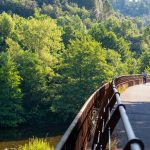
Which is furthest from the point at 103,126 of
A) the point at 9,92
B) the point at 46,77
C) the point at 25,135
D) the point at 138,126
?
the point at 46,77

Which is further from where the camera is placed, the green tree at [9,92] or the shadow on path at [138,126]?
the green tree at [9,92]

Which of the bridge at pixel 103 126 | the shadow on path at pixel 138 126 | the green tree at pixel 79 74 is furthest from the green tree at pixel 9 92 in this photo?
the bridge at pixel 103 126

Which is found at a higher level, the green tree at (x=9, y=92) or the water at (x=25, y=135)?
the green tree at (x=9, y=92)

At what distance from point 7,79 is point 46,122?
8556 mm

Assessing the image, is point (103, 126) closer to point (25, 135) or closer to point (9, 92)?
point (25, 135)

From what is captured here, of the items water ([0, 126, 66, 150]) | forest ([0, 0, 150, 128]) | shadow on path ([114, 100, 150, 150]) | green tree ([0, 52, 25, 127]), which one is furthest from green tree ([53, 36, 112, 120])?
shadow on path ([114, 100, 150, 150])

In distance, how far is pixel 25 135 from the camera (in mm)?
49750

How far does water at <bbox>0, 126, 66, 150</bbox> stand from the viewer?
4442 centimetres

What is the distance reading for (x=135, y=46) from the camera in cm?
13162

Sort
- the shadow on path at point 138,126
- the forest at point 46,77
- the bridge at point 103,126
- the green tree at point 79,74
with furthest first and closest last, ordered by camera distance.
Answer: the green tree at point 79,74 < the forest at point 46,77 < the shadow on path at point 138,126 < the bridge at point 103,126

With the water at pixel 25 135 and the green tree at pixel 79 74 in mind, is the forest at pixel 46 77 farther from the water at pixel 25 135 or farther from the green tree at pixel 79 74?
the water at pixel 25 135

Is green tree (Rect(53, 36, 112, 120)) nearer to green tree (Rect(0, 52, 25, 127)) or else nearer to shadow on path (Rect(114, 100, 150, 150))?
green tree (Rect(0, 52, 25, 127))

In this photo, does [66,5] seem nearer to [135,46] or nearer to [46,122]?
[135,46]

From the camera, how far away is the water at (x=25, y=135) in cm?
4442
